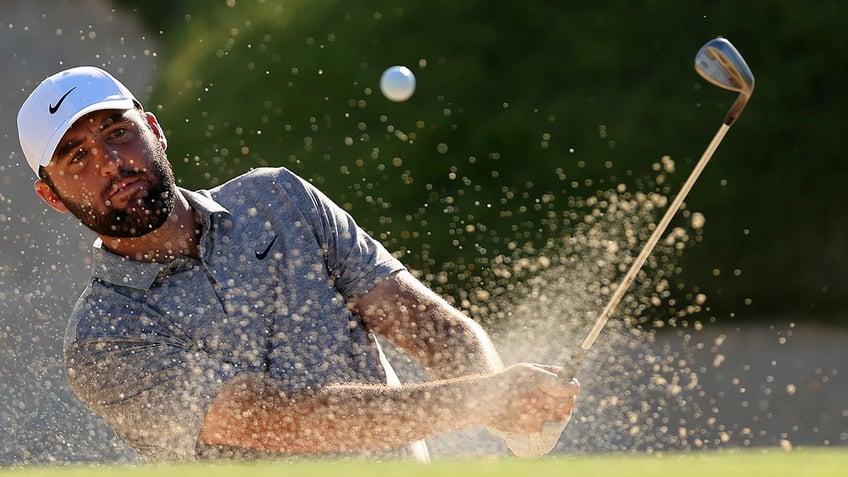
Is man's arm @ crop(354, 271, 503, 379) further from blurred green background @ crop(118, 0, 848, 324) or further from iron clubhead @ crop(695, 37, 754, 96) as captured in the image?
blurred green background @ crop(118, 0, 848, 324)

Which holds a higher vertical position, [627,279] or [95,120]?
[95,120]

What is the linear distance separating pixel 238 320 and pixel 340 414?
330 millimetres

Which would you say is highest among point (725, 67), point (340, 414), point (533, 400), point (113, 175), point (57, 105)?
point (725, 67)

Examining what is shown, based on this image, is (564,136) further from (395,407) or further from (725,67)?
(395,407)

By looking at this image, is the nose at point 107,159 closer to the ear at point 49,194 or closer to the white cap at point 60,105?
the white cap at point 60,105

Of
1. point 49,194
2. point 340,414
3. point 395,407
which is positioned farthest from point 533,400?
point 49,194

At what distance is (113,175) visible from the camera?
286cm

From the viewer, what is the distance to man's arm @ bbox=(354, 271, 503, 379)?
291 cm

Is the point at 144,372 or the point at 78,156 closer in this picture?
the point at 144,372

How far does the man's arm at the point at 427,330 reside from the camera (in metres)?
2.91

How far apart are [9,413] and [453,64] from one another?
2.66m

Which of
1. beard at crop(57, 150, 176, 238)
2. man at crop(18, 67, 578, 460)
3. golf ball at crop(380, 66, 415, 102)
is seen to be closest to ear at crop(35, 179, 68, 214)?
man at crop(18, 67, 578, 460)

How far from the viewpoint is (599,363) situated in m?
6.21

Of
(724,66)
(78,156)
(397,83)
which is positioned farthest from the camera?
(397,83)
